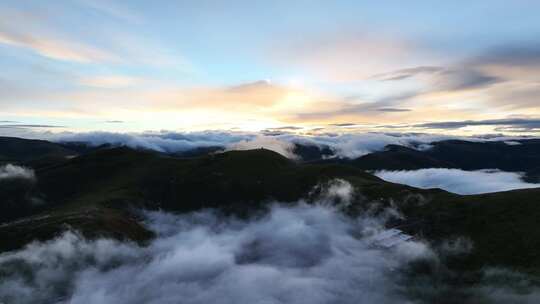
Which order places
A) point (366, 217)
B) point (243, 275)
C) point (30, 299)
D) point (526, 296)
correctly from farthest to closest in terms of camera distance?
point (366, 217), point (243, 275), point (30, 299), point (526, 296)

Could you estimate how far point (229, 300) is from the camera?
126812mm

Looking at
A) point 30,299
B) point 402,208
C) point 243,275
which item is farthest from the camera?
point 402,208

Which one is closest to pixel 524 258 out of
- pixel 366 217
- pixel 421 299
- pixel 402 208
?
pixel 421 299

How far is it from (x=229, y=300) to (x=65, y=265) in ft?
199

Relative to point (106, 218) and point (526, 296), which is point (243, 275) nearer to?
point (106, 218)

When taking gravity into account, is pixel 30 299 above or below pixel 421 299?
below

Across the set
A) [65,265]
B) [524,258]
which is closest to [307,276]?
[524,258]

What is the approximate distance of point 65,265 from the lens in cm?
14000

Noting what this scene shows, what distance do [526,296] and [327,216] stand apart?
112 meters

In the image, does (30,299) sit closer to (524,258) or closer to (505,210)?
(524,258)

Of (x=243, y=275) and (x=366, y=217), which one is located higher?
(x=366, y=217)

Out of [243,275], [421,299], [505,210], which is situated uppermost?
[505,210]

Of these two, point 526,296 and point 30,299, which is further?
point 30,299

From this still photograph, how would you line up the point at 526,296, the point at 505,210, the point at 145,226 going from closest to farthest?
the point at 526,296 < the point at 505,210 < the point at 145,226
